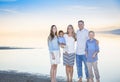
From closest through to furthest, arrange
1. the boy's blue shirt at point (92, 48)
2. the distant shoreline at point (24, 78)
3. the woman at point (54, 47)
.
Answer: the boy's blue shirt at point (92, 48) → the woman at point (54, 47) → the distant shoreline at point (24, 78)

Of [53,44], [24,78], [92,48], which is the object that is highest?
[53,44]

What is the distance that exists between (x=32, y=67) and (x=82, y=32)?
14.4 feet

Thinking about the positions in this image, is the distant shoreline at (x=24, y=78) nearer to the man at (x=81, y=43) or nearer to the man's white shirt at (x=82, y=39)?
the man at (x=81, y=43)

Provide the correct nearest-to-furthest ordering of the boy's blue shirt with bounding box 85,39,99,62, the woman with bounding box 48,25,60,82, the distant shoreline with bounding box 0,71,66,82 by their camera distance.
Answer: the boy's blue shirt with bounding box 85,39,99,62, the woman with bounding box 48,25,60,82, the distant shoreline with bounding box 0,71,66,82

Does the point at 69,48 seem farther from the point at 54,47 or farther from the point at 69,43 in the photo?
the point at 54,47

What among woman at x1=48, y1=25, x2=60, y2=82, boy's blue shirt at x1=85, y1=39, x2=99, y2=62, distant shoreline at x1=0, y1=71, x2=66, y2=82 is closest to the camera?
boy's blue shirt at x1=85, y1=39, x2=99, y2=62

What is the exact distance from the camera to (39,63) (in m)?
12.9

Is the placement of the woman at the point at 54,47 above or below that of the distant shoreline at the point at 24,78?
above

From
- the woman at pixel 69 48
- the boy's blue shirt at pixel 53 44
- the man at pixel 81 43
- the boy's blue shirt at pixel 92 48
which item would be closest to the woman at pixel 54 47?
the boy's blue shirt at pixel 53 44

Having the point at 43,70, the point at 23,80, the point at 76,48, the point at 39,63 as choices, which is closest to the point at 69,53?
the point at 76,48

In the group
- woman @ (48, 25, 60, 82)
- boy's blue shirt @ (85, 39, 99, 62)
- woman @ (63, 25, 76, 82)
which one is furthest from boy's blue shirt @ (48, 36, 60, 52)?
boy's blue shirt @ (85, 39, 99, 62)

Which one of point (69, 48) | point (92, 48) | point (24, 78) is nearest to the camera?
point (92, 48)

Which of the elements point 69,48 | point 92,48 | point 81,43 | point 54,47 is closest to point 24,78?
point 54,47

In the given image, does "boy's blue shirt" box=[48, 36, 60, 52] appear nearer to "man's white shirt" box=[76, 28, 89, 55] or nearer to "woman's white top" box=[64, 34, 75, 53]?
"woman's white top" box=[64, 34, 75, 53]
